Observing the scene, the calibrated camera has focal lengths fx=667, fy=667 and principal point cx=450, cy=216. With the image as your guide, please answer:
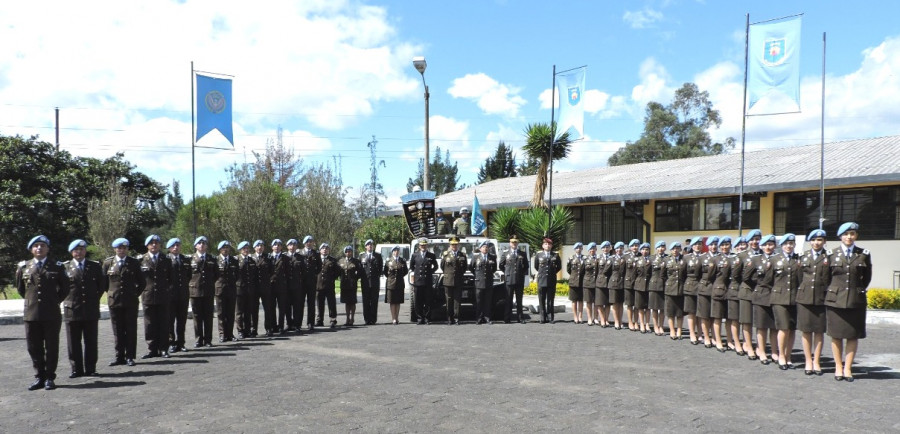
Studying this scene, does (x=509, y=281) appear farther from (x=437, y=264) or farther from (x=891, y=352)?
(x=891, y=352)

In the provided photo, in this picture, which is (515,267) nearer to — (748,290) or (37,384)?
(748,290)

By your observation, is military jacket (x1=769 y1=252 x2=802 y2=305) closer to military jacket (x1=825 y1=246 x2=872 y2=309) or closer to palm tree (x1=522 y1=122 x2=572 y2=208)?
military jacket (x1=825 y1=246 x2=872 y2=309)

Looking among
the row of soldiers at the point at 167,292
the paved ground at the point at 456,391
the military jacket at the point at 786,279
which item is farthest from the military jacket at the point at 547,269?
the military jacket at the point at 786,279

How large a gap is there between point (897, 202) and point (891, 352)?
9.87 m

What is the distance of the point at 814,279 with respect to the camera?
321 inches

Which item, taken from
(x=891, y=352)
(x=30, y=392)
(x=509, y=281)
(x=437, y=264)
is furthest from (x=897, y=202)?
(x=30, y=392)

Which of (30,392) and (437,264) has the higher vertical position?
(437,264)

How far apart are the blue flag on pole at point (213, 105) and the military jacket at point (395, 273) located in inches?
256

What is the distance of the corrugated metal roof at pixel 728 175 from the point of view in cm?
1852

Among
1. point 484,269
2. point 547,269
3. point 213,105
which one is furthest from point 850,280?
point 213,105

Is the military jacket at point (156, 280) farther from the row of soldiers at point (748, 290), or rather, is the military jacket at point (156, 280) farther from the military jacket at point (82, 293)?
the row of soldiers at point (748, 290)

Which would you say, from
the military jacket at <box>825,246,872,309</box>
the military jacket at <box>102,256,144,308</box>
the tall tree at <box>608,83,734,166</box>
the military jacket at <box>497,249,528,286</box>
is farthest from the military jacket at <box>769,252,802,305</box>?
the tall tree at <box>608,83,734,166</box>

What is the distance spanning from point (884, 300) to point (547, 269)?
28.6 ft

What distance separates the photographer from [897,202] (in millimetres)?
17844
